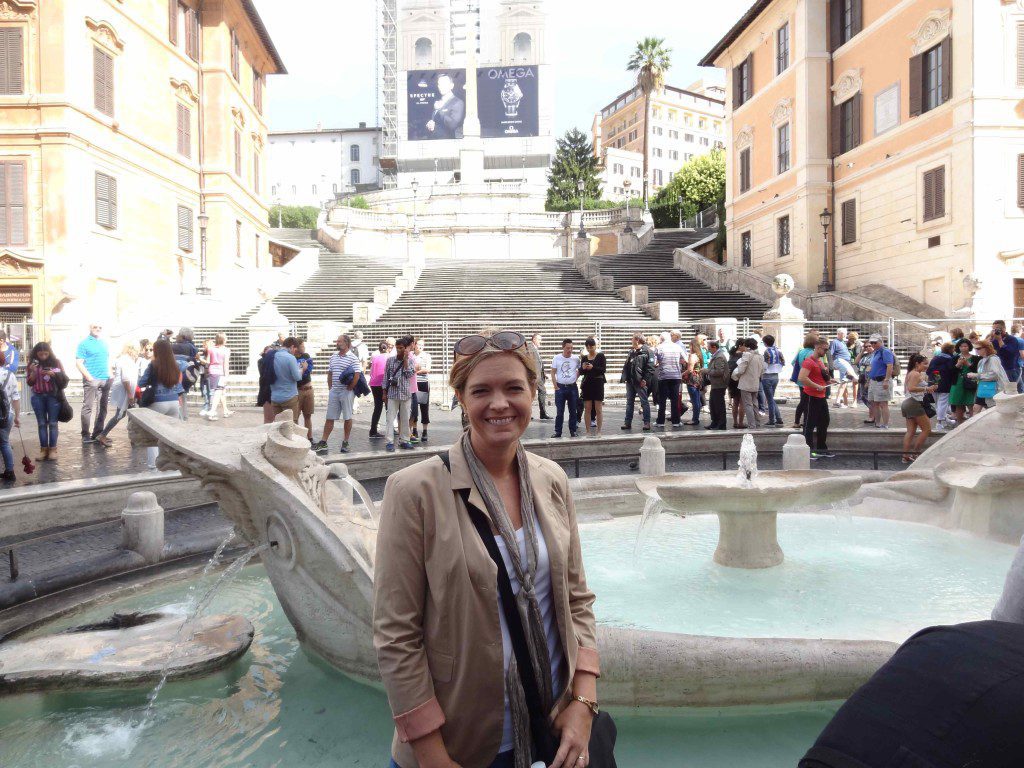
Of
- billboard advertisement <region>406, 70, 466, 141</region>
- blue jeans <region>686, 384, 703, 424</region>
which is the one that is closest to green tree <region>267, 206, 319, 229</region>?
billboard advertisement <region>406, 70, 466, 141</region>

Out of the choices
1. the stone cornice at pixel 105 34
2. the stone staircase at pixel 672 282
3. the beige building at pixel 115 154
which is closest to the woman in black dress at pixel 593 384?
the stone staircase at pixel 672 282

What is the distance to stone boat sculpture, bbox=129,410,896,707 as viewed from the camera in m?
3.35

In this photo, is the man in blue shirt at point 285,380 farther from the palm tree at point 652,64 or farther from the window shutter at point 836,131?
the palm tree at point 652,64

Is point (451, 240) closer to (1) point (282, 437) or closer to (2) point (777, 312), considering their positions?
(2) point (777, 312)

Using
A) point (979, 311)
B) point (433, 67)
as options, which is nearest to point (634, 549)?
point (979, 311)

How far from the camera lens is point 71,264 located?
22000 millimetres

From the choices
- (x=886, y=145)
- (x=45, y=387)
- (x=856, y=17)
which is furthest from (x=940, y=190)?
(x=45, y=387)

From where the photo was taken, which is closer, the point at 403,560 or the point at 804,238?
the point at 403,560

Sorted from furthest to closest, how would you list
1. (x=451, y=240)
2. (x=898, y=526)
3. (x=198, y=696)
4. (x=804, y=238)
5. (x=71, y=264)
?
(x=451, y=240), (x=804, y=238), (x=71, y=264), (x=898, y=526), (x=198, y=696)

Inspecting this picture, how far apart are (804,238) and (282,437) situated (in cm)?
2622

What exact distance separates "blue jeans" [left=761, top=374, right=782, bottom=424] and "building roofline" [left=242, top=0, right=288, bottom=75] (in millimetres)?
28454

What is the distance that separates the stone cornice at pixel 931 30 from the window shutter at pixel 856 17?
322cm

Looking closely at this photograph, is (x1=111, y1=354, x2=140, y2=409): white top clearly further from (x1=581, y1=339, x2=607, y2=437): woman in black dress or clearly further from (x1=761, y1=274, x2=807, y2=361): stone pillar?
(x1=761, y1=274, x2=807, y2=361): stone pillar

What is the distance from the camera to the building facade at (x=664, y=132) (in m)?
96.8
